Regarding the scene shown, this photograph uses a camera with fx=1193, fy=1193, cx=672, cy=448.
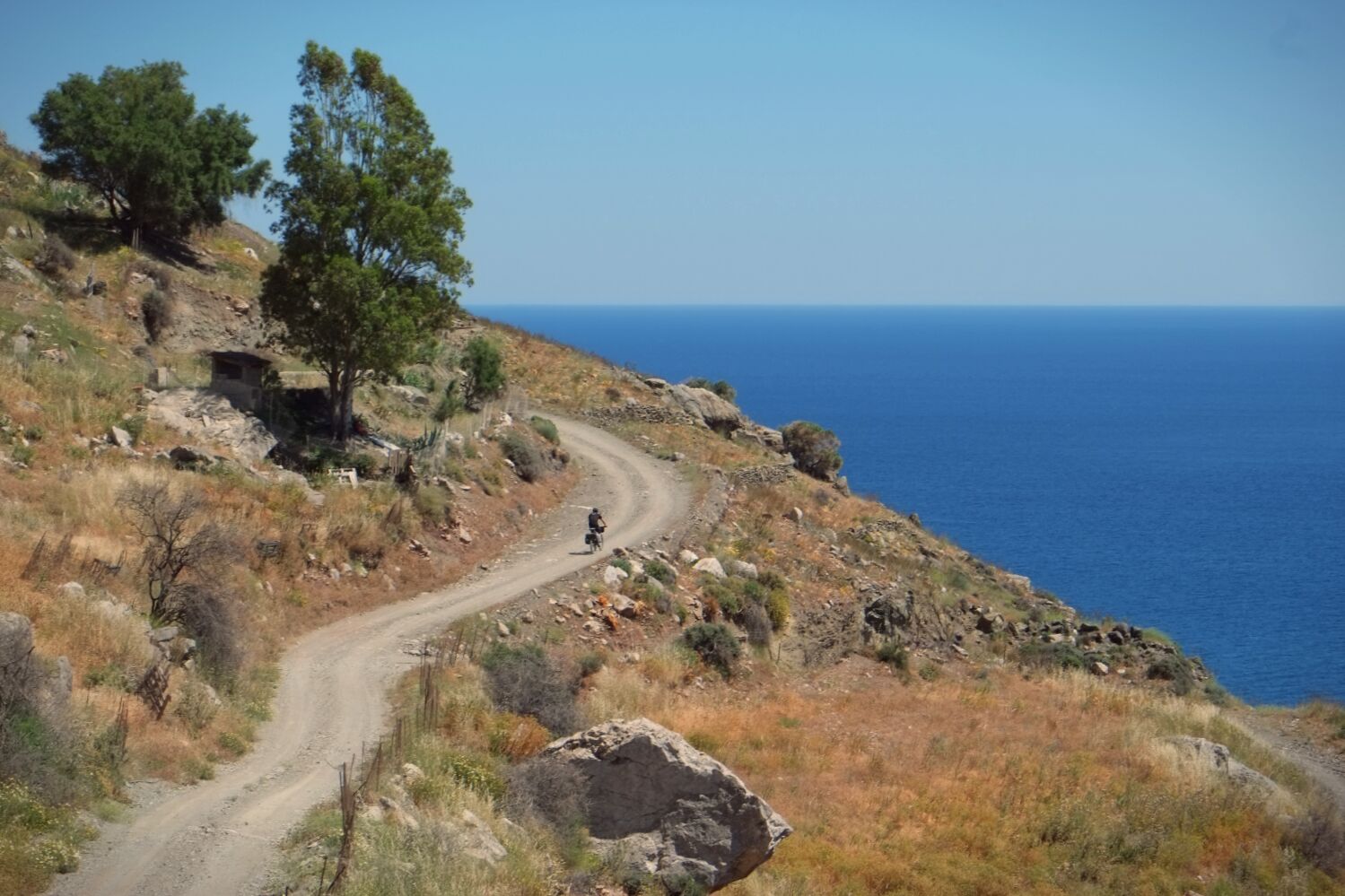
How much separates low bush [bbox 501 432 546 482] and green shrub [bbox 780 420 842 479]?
16.1 m

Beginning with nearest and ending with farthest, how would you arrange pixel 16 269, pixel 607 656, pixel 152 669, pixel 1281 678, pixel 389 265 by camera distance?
1. pixel 152 669
2. pixel 607 656
3. pixel 389 265
4. pixel 16 269
5. pixel 1281 678

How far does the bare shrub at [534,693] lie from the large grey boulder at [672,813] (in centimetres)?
329

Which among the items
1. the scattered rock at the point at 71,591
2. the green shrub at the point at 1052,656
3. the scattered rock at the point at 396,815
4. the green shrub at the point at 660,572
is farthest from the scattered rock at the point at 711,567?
the scattered rock at the point at 396,815

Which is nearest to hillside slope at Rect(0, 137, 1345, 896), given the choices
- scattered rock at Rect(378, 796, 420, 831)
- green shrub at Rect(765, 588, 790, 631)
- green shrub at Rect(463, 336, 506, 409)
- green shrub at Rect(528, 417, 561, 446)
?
scattered rock at Rect(378, 796, 420, 831)

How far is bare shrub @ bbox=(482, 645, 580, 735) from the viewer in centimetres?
1812

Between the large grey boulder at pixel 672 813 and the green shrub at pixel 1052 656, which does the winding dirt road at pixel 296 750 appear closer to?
the large grey boulder at pixel 672 813

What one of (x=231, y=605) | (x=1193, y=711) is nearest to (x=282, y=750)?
(x=231, y=605)

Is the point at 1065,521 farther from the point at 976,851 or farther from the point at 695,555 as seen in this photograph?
the point at 976,851

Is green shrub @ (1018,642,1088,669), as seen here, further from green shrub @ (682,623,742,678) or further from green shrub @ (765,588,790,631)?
green shrub @ (682,623,742,678)

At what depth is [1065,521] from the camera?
259 ft

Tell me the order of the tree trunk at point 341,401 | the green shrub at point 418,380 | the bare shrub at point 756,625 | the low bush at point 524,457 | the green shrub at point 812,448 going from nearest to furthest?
the bare shrub at point 756,625
the tree trunk at point 341,401
the low bush at point 524,457
the green shrub at point 418,380
the green shrub at point 812,448

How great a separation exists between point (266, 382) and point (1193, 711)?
24172 mm

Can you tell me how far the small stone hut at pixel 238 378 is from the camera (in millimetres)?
30016

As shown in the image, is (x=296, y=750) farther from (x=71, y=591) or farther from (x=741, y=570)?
(x=741, y=570)
